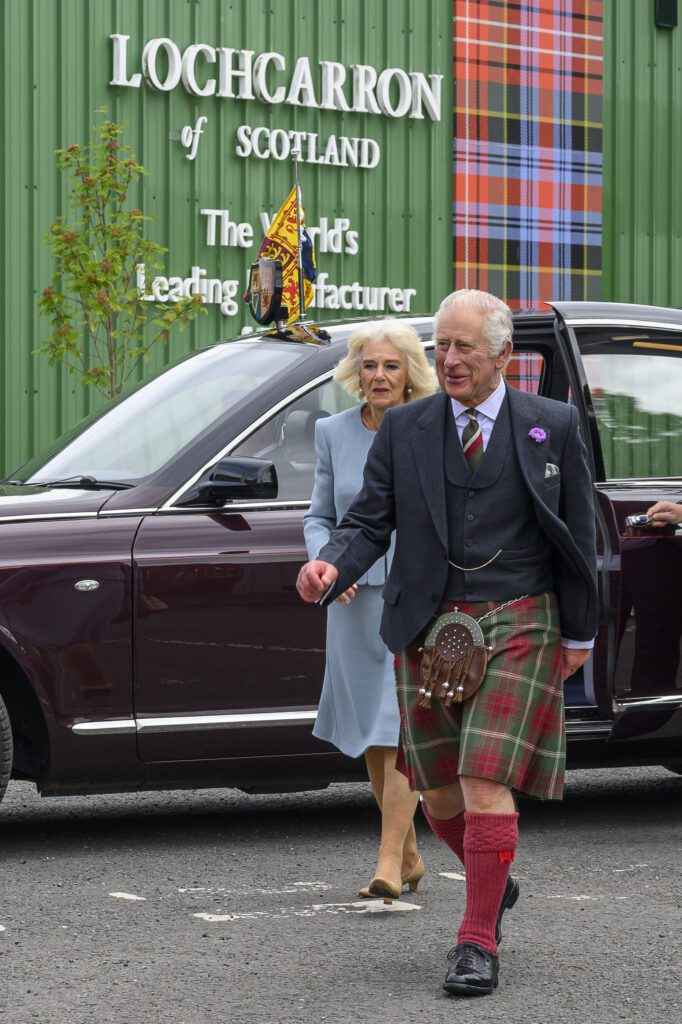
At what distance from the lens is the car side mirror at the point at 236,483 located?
6.02 m

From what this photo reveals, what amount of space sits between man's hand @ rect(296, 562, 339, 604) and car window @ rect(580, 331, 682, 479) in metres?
2.24

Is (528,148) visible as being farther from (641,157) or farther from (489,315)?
(489,315)

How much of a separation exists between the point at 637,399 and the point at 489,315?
224cm

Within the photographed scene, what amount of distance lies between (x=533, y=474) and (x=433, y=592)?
394 mm

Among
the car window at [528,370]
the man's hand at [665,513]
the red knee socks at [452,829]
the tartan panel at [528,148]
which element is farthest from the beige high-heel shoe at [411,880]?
the tartan panel at [528,148]

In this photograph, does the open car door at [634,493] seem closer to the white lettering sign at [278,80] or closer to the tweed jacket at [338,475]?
the tweed jacket at [338,475]

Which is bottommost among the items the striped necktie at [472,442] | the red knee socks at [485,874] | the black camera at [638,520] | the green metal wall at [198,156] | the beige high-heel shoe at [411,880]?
the beige high-heel shoe at [411,880]

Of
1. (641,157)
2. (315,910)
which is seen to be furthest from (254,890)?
(641,157)

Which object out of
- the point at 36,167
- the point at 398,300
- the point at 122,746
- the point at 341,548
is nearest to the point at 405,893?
the point at 122,746

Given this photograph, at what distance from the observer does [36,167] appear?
728 inches

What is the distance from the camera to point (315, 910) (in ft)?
17.9

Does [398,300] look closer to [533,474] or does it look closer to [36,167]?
[36,167]

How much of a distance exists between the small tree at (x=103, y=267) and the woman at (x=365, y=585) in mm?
10764

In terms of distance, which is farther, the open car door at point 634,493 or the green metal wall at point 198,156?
the green metal wall at point 198,156
